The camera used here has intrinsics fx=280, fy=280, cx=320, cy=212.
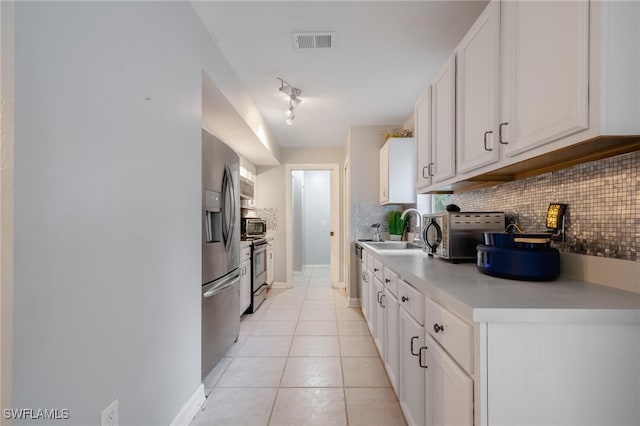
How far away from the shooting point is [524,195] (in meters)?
1.54

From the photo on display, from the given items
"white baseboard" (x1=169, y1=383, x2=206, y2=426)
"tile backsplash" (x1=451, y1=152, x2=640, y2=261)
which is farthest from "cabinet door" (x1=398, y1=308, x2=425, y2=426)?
"white baseboard" (x1=169, y1=383, x2=206, y2=426)

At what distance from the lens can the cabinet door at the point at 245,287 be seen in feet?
10.2

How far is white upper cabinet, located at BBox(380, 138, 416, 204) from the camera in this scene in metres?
3.18

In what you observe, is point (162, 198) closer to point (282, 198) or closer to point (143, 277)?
point (143, 277)

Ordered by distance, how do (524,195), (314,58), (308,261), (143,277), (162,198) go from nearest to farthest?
(143,277), (162,198), (524,195), (314,58), (308,261)

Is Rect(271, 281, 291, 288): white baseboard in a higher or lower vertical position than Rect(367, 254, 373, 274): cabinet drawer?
lower

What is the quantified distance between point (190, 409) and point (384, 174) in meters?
2.85

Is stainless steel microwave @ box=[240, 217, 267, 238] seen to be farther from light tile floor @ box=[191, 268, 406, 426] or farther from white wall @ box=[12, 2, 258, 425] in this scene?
white wall @ box=[12, 2, 258, 425]

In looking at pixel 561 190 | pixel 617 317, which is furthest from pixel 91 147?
pixel 561 190

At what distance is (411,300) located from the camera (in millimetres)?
1370

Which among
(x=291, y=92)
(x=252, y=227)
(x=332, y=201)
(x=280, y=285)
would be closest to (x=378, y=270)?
(x=291, y=92)

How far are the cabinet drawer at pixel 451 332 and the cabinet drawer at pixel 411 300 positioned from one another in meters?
0.08

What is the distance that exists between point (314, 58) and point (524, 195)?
5.78ft

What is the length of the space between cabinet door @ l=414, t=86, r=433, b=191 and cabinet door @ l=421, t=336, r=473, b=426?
4.16ft
